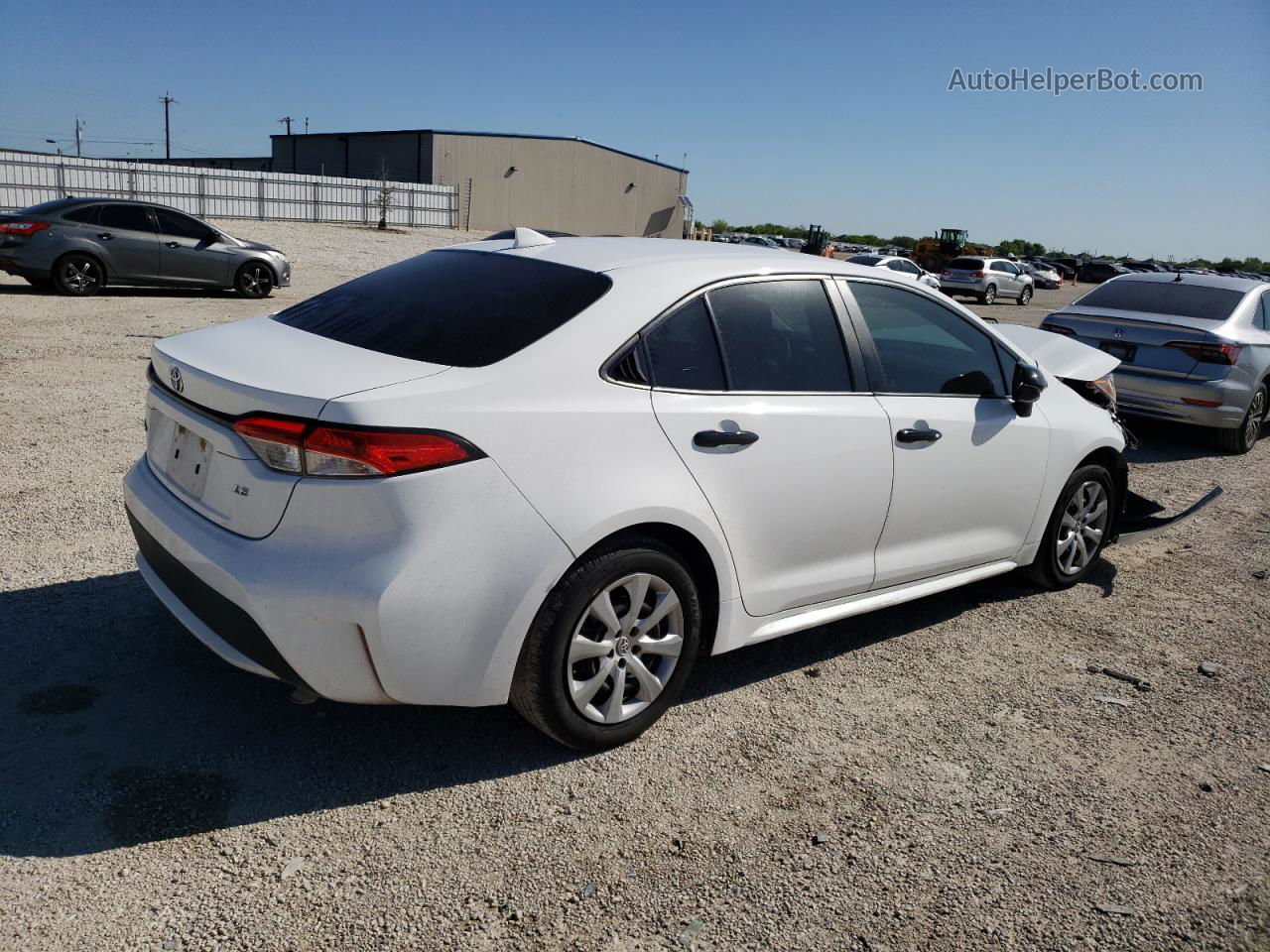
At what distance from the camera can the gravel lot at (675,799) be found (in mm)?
2658

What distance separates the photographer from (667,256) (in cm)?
380

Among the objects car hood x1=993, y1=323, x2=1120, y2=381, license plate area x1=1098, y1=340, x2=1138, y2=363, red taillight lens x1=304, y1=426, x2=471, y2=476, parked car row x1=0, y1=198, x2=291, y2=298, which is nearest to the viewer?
red taillight lens x1=304, y1=426, x2=471, y2=476

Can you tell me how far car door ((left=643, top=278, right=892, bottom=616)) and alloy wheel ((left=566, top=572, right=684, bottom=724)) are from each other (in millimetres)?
341

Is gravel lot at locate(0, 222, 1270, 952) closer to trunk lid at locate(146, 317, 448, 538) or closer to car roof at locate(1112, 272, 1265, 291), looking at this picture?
trunk lid at locate(146, 317, 448, 538)

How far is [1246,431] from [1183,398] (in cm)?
94

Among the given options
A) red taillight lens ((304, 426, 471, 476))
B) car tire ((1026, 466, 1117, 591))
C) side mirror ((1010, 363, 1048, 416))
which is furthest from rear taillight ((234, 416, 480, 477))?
car tire ((1026, 466, 1117, 591))

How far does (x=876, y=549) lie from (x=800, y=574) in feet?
1.42

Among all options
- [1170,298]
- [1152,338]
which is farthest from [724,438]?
[1170,298]

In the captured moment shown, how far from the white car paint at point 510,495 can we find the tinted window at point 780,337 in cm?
7

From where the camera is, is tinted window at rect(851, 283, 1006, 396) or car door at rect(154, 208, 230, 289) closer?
tinted window at rect(851, 283, 1006, 396)

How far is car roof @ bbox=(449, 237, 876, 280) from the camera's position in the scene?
3715 millimetres

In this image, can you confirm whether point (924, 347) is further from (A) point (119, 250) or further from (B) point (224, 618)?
(A) point (119, 250)

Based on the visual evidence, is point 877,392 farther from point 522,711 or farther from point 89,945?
point 89,945

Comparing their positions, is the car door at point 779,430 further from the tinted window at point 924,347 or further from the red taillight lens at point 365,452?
the red taillight lens at point 365,452
